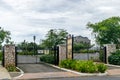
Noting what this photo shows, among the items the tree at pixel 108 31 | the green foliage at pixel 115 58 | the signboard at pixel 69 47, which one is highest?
the tree at pixel 108 31

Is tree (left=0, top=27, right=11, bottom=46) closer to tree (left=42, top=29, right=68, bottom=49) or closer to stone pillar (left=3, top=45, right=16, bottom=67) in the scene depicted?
tree (left=42, top=29, right=68, bottom=49)

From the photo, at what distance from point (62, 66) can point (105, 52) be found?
7.28 metres

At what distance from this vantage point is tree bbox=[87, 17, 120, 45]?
57656 mm

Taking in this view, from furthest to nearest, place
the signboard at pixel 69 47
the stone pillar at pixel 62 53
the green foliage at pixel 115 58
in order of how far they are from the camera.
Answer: the stone pillar at pixel 62 53, the green foliage at pixel 115 58, the signboard at pixel 69 47

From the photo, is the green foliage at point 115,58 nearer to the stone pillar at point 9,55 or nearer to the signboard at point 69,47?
the signboard at point 69,47

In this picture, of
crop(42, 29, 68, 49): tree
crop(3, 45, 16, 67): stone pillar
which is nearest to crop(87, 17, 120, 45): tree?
crop(42, 29, 68, 49): tree

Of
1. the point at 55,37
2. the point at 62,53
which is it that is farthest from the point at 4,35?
the point at 62,53

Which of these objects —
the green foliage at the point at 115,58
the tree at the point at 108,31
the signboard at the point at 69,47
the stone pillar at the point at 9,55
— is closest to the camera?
the signboard at the point at 69,47

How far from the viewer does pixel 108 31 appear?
57688 mm

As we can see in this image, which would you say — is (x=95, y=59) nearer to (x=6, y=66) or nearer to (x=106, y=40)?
(x=6, y=66)

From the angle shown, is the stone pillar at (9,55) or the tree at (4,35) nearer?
the stone pillar at (9,55)

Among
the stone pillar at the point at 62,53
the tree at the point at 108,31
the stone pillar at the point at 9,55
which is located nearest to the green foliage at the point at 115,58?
the stone pillar at the point at 62,53

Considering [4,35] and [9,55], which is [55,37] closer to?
[4,35]

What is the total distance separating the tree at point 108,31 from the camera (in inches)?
2270
